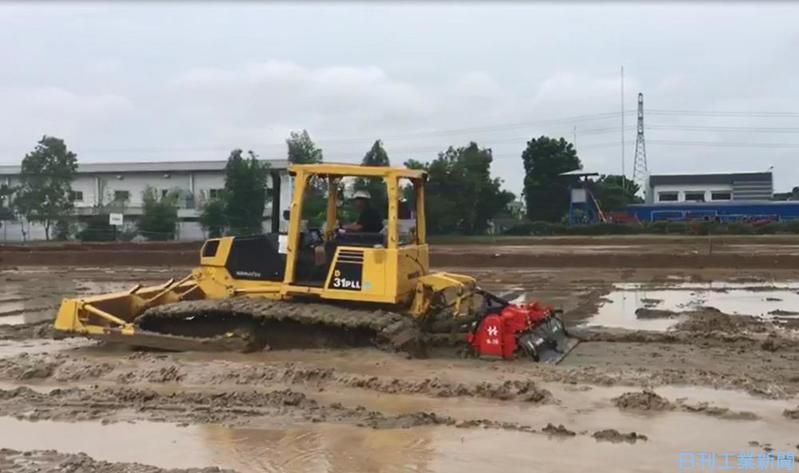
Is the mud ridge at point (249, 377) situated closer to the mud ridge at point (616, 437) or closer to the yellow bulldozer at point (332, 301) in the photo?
the yellow bulldozer at point (332, 301)

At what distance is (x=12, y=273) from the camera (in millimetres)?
28438

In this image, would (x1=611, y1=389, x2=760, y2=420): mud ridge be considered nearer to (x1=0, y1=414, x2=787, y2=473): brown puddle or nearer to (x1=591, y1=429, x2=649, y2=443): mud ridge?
(x1=0, y1=414, x2=787, y2=473): brown puddle

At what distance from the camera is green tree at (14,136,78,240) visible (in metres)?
56.5

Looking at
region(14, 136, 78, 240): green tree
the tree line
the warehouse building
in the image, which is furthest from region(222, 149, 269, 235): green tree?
the warehouse building

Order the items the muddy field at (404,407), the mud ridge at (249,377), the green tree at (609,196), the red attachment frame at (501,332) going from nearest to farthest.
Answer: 1. the muddy field at (404,407)
2. the mud ridge at (249,377)
3. the red attachment frame at (501,332)
4. the green tree at (609,196)

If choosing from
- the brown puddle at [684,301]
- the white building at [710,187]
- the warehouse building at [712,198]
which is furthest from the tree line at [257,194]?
the brown puddle at [684,301]

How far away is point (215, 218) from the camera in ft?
161

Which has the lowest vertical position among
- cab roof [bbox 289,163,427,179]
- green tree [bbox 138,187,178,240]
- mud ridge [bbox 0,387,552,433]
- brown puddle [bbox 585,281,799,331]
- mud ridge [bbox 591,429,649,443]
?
brown puddle [bbox 585,281,799,331]

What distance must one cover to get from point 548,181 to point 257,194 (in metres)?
24.1

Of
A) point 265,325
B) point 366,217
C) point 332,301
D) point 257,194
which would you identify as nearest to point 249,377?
point 265,325

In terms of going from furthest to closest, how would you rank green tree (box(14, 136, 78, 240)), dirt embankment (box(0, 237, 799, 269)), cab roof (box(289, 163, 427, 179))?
green tree (box(14, 136, 78, 240))
dirt embankment (box(0, 237, 799, 269))
cab roof (box(289, 163, 427, 179))

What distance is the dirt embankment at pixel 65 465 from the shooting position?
604cm

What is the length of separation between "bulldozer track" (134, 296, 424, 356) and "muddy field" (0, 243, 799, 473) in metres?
0.19

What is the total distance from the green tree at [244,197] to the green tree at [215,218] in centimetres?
30
